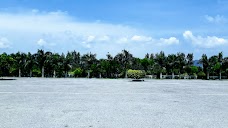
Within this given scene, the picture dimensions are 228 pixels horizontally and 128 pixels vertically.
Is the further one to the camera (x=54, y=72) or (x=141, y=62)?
(x=141, y=62)

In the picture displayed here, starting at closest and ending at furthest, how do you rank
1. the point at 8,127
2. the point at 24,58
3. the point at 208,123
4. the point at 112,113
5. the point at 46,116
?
1. the point at 8,127
2. the point at 208,123
3. the point at 46,116
4. the point at 112,113
5. the point at 24,58

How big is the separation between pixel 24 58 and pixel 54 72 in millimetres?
7856

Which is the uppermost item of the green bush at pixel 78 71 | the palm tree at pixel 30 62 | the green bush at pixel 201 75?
the palm tree at pixel 30 62

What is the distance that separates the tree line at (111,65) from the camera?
69.1 metres

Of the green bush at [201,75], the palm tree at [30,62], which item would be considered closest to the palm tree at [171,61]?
the green bush at [201,75]

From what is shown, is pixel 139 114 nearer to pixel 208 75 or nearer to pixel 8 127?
pixel 8 127

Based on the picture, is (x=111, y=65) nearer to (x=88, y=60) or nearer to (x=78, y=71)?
(x=88, y=60)

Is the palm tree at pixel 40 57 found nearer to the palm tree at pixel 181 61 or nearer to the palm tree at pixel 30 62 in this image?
the palm tree at pixel 30 62

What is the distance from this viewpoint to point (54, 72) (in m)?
71.9

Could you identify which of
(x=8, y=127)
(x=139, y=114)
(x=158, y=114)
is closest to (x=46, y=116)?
(x=8, y=127)

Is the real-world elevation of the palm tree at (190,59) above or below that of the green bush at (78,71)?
above

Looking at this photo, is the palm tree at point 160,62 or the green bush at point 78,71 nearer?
the palm tree at point 160,62

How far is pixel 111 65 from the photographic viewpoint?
71.1m

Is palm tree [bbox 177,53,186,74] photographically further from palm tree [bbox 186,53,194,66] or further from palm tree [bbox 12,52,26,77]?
palm tree [bbox 12,52,26,77]
